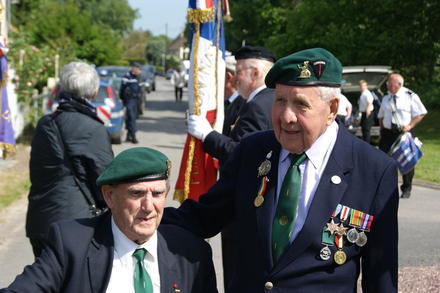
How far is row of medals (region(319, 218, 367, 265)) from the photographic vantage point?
3230 millimetres

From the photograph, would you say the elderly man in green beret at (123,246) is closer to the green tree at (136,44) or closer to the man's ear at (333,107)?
the man's ear at (333,107)

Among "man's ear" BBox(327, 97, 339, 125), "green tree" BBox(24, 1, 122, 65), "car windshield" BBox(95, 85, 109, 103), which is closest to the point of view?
"man's ear" BBox(327, 97, 339, 125)

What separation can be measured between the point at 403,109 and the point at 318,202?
1028 centimetres

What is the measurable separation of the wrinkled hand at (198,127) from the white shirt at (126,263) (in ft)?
7.82

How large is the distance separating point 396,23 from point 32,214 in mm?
23288

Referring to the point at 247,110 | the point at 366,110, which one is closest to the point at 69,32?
the point at 366,110

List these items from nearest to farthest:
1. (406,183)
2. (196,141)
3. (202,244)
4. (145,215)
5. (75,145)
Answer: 1. (145,215)
2. (202,244)
3. (75,145)
4. (196,141)
5. (406,183)

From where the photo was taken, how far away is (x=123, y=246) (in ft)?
10.7

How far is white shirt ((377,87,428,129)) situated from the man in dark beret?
25.1ft

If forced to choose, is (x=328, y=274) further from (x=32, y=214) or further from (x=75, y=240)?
(x=32, y=214)

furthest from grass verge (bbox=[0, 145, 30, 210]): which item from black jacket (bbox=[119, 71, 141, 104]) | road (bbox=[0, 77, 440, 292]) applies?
black jacket (bbox=[119, 71, 141, 104])

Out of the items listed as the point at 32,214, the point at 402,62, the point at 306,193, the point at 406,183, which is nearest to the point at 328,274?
the point at 306,193

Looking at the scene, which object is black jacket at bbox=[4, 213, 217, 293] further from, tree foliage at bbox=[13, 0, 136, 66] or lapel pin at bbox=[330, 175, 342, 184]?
tree foliage at bbox=[13, 0, 136, 66]

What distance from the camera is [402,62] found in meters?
A: 27.2
